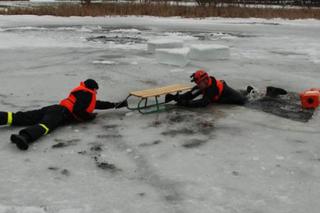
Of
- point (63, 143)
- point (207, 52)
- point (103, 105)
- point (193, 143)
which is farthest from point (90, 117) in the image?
point (207, 52)

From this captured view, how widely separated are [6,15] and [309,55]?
1656cm

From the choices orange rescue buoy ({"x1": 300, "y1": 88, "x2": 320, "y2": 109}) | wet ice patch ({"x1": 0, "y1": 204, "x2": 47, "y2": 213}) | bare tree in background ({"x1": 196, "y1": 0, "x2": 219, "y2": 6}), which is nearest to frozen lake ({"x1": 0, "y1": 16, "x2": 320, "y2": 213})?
wet ice patch ({"x1": 0, "y1": 204, "x2": 47, "y2": 213})

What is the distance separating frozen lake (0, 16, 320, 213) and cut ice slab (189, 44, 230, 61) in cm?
35

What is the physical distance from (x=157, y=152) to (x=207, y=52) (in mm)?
5947

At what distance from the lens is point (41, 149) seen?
186 inches

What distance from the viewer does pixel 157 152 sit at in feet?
15.3

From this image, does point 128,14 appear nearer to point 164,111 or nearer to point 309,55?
point 309,55

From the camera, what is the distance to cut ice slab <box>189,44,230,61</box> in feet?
33.4

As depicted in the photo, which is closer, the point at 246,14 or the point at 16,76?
the point at 16,76

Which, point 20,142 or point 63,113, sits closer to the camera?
point 20,142

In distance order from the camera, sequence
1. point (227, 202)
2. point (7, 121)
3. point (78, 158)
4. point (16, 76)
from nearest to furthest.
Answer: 1. point (227, 202)
2. point (78, 158)
3. point (7, 121)
4. point (16, 76)

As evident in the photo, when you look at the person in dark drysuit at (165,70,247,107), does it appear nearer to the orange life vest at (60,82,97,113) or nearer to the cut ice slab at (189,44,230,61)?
the orange life vest at (60,82,97,113)

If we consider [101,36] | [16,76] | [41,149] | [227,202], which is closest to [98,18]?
[101,36]

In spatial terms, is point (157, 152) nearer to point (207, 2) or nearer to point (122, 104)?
point (122, 104)
